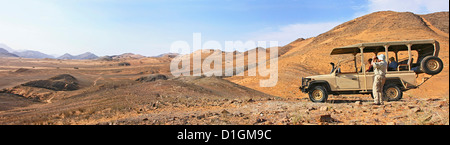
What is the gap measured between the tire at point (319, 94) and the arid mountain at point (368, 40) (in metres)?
10.1

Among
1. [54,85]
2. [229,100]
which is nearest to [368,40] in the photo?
[229,100]

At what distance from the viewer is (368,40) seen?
39.2 m

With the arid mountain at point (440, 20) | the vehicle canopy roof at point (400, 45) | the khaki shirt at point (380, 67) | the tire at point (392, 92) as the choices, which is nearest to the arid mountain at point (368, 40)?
the arid mountain at point (440, 20)

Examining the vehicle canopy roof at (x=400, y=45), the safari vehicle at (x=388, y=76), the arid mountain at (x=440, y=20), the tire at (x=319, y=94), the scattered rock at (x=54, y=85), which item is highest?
the arid mountain at (x=440, y=20)

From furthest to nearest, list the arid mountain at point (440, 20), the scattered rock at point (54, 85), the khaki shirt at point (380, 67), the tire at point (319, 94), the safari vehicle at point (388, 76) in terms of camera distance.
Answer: the arid mountain at point (440, 20) < the scattered rock at point (54, 85) < the tire at point (319, 94) < the safari vehicle at point (388, 76) < the khaki shirt at point (380, 67)

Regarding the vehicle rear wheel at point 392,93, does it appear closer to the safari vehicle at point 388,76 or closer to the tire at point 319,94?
the safari vehicle at point 388,76

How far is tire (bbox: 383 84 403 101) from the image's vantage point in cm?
901

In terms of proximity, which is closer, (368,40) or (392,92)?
(392,92)

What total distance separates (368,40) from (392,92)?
34188 millimetres

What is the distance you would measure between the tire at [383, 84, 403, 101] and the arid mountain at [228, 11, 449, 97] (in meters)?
10.1

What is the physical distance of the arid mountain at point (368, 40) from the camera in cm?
2131

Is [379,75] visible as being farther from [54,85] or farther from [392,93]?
[54,85]

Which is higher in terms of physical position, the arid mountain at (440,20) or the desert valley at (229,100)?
the arid mountain at (440,20)
